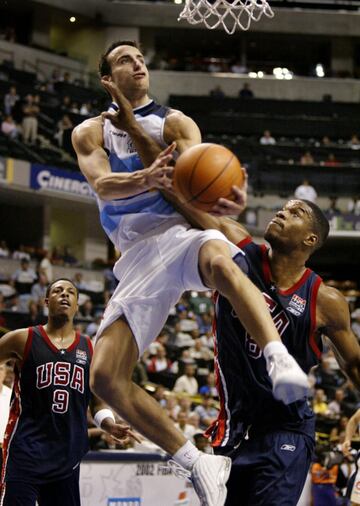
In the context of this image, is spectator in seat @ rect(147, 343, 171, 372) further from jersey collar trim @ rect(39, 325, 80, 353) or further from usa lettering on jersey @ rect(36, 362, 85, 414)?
usa lettering on jersey @ rect(36, 362, 85, 414)

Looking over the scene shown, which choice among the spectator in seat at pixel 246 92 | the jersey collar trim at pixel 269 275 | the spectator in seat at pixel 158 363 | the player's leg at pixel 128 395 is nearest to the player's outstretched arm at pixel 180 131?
the jersey collar trim at pixel 269 275

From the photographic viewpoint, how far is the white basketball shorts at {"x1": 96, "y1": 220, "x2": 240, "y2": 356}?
17.3 ft

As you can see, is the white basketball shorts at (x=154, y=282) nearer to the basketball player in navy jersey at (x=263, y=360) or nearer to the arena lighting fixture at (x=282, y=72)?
the basketball player in navy jersey at (x=263, y=360)

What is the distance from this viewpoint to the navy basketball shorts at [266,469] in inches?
196

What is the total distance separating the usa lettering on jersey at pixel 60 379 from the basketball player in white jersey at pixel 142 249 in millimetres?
1406

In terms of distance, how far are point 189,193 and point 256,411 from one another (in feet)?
4.08

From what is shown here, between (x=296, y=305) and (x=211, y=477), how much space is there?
3.48ft

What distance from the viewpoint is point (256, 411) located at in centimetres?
514

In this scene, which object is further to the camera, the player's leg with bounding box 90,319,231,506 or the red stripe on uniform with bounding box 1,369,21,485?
the red stripe on uniform with bounding box 1,369,21,485

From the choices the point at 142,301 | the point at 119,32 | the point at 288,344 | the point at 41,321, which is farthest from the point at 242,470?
the point at 119,32

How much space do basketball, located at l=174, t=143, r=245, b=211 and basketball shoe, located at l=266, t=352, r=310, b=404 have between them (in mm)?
879

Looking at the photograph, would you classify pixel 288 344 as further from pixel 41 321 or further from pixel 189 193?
pixel 41 321

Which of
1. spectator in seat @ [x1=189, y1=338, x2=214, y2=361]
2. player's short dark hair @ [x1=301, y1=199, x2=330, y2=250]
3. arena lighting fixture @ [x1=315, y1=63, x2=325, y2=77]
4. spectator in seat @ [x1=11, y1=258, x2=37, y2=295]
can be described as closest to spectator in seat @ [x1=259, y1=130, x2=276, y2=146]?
arena lighting fixture @ [x1=315, y1=63, x2=325, y2=77]

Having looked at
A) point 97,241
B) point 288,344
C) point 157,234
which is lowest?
point 288,344
